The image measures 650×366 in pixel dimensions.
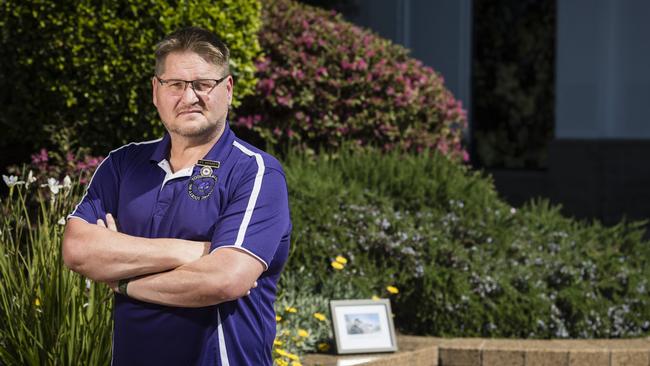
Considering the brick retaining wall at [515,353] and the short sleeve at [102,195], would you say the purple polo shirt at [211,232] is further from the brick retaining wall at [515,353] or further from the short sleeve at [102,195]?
the brick retaining wall at [515,353]

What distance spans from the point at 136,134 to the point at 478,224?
102 inches

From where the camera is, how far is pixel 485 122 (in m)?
15.5

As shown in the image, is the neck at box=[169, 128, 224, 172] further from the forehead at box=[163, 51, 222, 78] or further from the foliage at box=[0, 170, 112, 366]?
the foliage at box=[0, 170, 112, 366]

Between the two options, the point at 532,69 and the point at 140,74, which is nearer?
the point at 140,74

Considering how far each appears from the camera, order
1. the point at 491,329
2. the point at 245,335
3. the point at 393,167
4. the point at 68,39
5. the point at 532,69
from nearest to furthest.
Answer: the point at 245,335 < the point at 491,329 < the point at 68,39 < the point at 393,167 < the point at 532,69

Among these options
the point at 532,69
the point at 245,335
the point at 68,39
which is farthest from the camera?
the point at 532,69

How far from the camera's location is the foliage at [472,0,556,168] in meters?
15.3

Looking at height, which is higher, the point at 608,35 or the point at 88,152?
the point at 608,35

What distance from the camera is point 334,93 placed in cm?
899

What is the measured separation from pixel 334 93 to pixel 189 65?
5.92 meters

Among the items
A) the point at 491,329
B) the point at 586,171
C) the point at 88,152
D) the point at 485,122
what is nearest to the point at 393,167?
the point at 491,329

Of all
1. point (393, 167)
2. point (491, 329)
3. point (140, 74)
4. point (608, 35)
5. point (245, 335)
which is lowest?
point (491, 329)

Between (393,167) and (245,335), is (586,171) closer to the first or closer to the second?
(393,167)

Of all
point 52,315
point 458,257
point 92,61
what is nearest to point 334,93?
point 92,61
